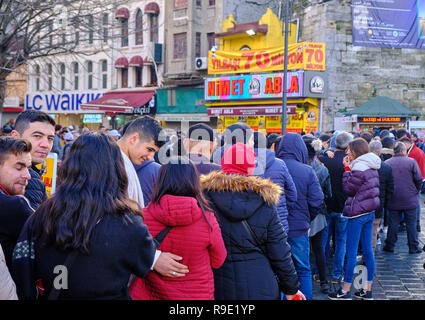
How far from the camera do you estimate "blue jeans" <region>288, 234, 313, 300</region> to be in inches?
196

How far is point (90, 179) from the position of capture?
229 cm

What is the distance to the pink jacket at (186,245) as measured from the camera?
9.24 ft

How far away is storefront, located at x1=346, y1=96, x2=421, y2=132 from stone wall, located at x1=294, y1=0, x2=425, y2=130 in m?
2.02

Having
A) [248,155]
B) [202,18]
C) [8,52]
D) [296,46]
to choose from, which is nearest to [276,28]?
[296,46]

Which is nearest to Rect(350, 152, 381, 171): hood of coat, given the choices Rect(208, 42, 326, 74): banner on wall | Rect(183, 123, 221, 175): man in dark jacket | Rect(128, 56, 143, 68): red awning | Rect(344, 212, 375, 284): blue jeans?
Rect(344, 212, 375, 284): blue jeans

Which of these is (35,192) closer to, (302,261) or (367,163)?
(302,261)

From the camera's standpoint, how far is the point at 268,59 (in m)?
20.2

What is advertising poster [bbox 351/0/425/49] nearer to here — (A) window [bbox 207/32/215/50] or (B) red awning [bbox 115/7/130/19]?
(A) window [bbox 207/32/215/50]

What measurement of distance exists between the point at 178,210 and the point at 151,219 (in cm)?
24

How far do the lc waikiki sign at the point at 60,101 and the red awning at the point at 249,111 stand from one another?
10085 mm

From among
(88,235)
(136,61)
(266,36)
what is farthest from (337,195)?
(136,61)

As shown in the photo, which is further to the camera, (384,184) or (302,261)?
(384,184)

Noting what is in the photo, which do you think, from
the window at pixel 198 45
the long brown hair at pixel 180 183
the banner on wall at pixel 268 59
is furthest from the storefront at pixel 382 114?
the long brown hair at pixel 180 183
